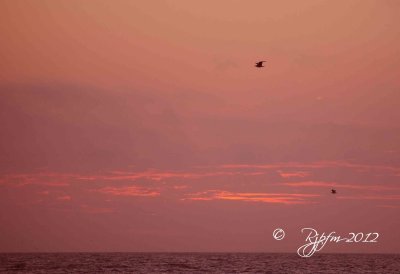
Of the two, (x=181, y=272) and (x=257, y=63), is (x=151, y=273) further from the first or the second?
(x=257, y=63)

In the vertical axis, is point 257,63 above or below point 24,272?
above

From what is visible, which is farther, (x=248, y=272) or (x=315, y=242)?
(x=248, y=272)

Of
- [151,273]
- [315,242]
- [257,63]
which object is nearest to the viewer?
[257,63]

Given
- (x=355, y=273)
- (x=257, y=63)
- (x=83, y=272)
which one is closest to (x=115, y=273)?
(x=83, y=272)

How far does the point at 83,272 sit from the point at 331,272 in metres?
35.1

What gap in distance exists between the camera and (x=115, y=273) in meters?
92.3

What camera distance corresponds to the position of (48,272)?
3676 inches

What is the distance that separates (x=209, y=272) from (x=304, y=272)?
13.1m

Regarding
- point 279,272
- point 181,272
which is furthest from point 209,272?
point 279,272

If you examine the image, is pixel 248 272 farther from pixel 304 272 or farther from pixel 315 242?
pixel 315 242

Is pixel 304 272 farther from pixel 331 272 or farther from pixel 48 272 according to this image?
pixel 48 272

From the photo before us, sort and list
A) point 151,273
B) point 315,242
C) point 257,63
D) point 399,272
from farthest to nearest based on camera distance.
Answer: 1. point 399,272
2. point 151,273
3. point 315,242
4. point 257,63

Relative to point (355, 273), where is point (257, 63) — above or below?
above

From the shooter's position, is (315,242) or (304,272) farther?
(304,272)
